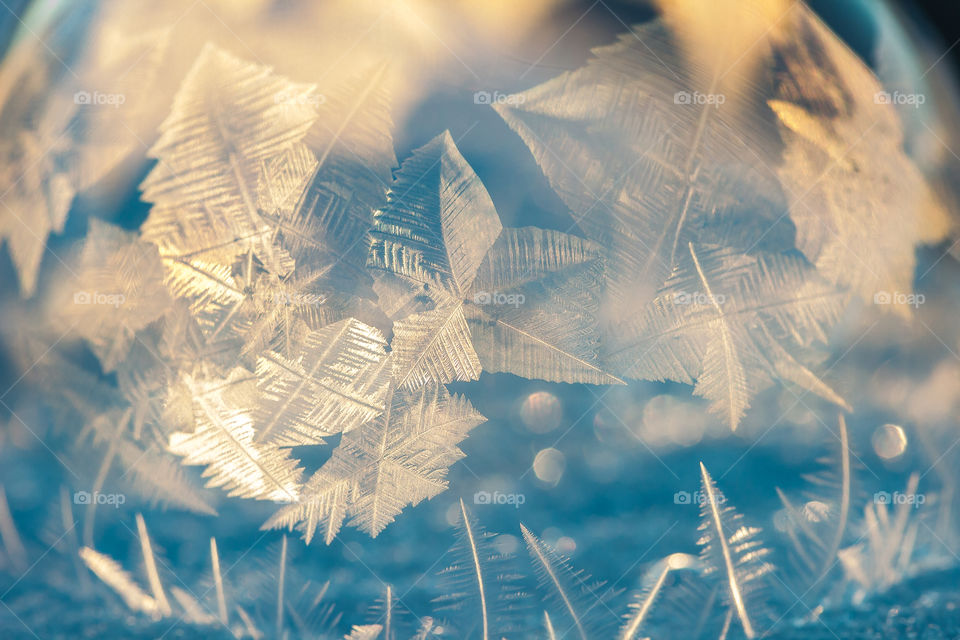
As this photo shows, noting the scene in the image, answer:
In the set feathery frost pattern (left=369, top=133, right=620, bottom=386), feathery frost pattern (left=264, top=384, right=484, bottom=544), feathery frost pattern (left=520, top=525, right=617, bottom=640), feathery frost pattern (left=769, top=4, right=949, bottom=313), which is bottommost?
feathery frost pattern (left=520, top=525, right=617, bottom=640)

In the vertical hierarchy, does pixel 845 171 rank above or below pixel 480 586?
above

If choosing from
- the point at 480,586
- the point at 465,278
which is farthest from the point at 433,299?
the point at 480,586

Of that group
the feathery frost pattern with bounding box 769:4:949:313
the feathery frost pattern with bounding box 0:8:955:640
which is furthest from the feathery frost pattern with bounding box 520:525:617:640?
the feathery frost pattern with bounding box 769:4:949:313

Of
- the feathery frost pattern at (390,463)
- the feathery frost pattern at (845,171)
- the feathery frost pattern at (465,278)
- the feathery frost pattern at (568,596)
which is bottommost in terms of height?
the feathery frost pattern at (568,596)

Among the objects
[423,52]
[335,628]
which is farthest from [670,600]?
[423,52]

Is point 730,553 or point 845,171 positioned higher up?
point 845,171

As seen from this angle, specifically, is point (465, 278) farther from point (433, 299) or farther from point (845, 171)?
point (845, 171)

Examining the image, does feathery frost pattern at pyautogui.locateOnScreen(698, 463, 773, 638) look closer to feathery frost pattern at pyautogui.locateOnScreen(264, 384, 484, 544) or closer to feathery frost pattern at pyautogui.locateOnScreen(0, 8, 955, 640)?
feathery frost pattern at pyautogui.locateOnScreen(0, 8, 955, 640)

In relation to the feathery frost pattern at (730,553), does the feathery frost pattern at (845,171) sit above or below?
above

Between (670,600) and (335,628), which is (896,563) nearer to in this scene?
(670,600)

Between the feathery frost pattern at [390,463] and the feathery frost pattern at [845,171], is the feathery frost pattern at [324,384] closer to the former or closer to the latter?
the feathery frost pattern at [390,463]

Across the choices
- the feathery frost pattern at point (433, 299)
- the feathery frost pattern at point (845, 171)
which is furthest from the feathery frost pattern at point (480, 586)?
the feathery frost pattern at point (845, 171)

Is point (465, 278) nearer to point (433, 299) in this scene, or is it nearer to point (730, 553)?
point (433, 299)
